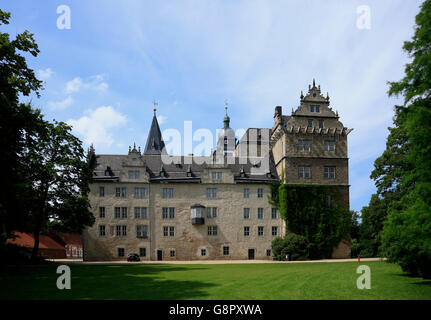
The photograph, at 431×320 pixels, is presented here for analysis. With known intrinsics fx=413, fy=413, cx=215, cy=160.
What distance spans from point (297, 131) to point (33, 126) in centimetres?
3739

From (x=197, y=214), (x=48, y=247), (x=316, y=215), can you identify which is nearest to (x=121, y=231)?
(x=197, y=214)

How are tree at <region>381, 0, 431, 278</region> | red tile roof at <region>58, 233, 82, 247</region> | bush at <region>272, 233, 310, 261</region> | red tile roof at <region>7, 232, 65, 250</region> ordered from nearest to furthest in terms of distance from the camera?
1. tree at <region>381, 0, 431, 278</region>
2. bush at <region>272, 233, 310, 261</region>
3. red tile roof at <region>7, 232, 65, 250</region>
4. red tile roof at <region>58, 233, 82, 247</region>

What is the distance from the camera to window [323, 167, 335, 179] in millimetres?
53438

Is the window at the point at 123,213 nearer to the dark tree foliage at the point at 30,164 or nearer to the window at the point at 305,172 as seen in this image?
the dark tree foliage at the point at 30,164

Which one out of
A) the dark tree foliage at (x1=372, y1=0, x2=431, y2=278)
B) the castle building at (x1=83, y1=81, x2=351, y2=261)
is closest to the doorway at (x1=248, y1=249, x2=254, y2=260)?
the castle building at (x1=83, y1=81, x2=351, y2=261)

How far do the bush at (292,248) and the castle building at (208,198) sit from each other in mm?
3195

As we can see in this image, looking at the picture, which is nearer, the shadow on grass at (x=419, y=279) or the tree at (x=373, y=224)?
the shadow on grass at (x=419, y=279)

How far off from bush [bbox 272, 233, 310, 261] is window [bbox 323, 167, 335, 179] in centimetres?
913

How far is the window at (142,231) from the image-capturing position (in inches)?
2060

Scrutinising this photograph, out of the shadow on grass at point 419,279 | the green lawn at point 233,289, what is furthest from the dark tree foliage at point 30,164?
the shadow on grass at point 419,279

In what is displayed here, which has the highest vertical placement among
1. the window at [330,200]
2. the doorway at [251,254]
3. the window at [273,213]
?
the window at [330,200]

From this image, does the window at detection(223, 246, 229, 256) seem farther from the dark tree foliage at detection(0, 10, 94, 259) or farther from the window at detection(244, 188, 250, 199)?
the dark tree foliage at detection(0, 10, 94, 259)

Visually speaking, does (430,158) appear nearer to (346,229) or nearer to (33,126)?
(33,126)
